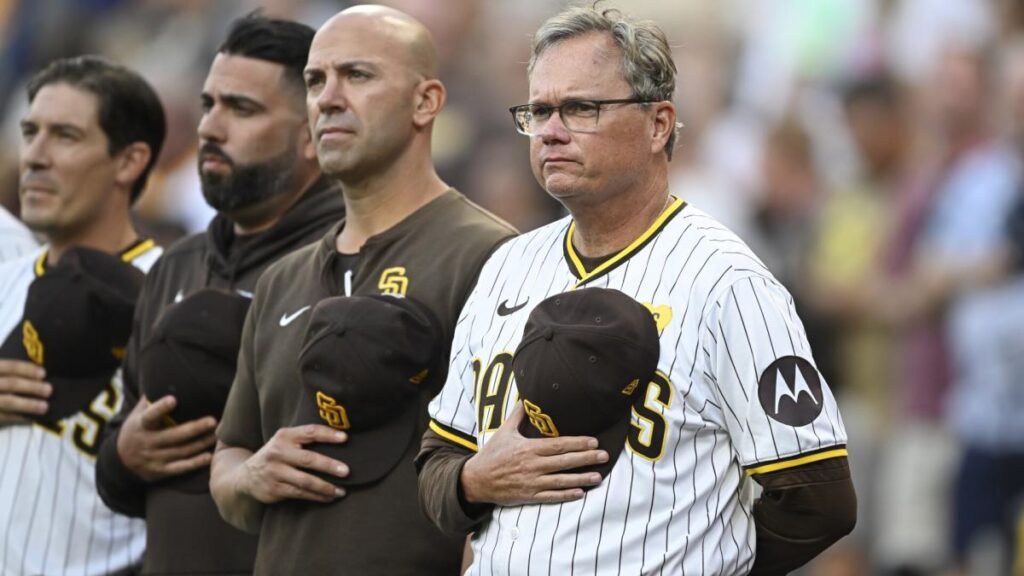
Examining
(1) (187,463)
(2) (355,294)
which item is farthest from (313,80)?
(1) (187,463)

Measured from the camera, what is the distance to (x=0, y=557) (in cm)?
583

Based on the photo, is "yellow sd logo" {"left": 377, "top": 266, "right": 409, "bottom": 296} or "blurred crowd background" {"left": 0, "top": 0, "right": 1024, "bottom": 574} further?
"blurred crowd background" {"left": 0, "top": 0, "right": 1024, "bottom": 574}

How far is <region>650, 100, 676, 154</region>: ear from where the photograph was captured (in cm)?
443

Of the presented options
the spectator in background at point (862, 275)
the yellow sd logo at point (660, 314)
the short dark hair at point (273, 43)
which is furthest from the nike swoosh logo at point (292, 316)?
the spectator in background at point (862, 275)

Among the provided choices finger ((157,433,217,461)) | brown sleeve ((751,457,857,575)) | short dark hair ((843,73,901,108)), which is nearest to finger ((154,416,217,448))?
finger ((157,433,217,461))

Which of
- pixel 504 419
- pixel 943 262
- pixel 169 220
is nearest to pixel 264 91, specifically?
pixel 504 419

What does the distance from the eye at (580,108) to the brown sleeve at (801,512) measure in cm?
99

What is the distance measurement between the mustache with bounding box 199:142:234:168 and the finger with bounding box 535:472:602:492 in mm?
1930

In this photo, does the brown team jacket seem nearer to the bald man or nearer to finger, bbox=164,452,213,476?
the bald man

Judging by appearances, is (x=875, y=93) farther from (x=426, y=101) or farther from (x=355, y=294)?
(x=355, y=294)

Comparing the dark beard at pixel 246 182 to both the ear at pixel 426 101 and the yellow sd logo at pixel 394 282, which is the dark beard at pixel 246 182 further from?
the yellow sd logo at pixel 394 282

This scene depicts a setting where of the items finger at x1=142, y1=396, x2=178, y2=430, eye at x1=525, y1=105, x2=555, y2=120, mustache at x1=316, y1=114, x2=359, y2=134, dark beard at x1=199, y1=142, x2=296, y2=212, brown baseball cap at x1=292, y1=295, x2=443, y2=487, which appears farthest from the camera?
dark beard at x1=199, y1=142, x2=296, y2=212

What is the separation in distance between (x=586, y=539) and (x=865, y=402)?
5.16 m

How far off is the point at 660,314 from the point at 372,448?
3.43 ft
